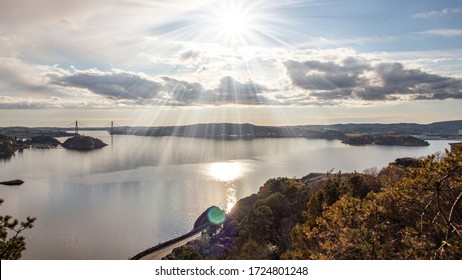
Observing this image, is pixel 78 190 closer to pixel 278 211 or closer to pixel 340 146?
pixel 278 211

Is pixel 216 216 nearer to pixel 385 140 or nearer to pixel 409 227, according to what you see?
pixel 409 227

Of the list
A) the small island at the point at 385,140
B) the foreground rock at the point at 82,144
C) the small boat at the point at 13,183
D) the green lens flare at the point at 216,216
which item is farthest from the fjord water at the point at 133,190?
the foreground rock at the point at 82,144

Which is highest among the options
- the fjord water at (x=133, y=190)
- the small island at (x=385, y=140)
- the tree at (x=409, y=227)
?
the tree at (x=409, y=227)

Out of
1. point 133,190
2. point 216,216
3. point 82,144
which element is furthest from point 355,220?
point 82,144

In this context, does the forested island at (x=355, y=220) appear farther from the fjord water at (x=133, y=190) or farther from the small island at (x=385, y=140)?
the small island at (x=385, y=140)

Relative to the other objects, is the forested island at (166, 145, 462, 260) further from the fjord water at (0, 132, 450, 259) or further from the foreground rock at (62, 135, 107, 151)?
the foreground rock at (62, 135, 107, 151)

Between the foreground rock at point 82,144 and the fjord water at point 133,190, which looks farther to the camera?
the foreground rock at point 82,144

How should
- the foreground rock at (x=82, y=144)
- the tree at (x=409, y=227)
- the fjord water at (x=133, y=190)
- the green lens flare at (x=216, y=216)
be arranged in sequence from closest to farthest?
1. the tree at (x=409, y=227)
2. the fjord water at (x=133, y=190)
3. the green lens flare at (x=216, y=216)
4. the foreground rock at (x=82, y=144)
